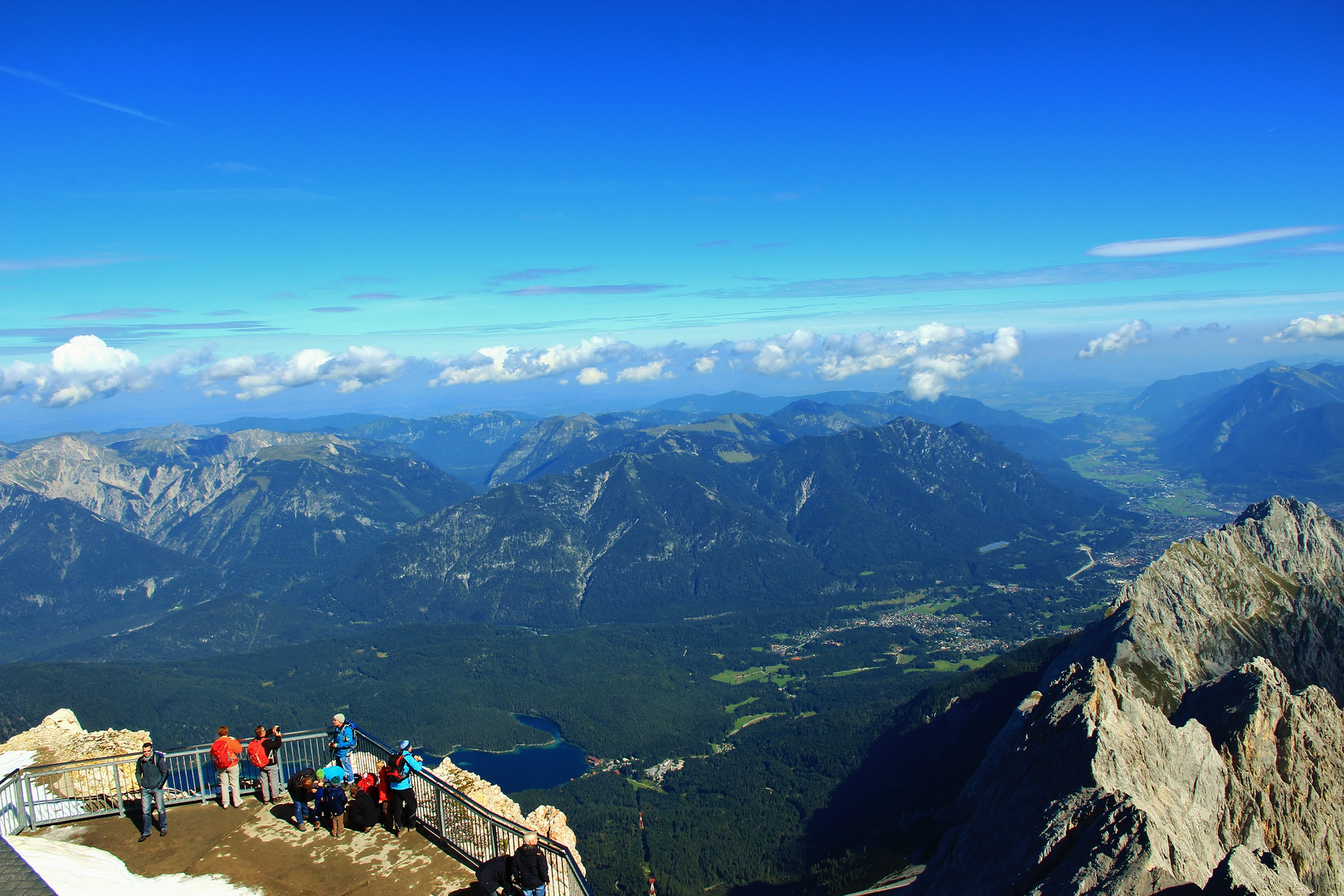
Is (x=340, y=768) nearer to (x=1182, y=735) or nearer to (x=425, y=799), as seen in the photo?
(x=425, y=799)

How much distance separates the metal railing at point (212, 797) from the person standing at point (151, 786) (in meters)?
1.58

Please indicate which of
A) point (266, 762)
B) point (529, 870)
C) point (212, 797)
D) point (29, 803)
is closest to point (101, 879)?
point (212, 797)

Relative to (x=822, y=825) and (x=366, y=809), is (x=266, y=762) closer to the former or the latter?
(x=366, y=809)

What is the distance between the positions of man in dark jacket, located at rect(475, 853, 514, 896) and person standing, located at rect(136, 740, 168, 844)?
1553 centimetres

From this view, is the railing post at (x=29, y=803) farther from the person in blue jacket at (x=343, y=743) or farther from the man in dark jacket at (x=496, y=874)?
the man in dark jacket at (x=496, y=874)

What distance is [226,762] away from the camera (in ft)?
107

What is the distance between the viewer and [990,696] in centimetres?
17938

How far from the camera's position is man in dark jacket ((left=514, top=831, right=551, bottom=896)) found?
2484 cm

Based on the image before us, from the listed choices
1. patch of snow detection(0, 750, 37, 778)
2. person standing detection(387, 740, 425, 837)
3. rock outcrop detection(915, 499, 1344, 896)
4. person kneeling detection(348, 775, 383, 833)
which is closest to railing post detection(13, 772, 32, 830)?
patch of snow detection(0, 750, 37, 778)

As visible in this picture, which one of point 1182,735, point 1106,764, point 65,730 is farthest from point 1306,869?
point 65,730

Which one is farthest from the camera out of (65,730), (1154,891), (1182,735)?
(1182,735)

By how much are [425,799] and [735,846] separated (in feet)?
546

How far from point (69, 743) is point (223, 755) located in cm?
2219

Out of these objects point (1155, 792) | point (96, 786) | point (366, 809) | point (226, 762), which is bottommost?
point (1155, 792)
